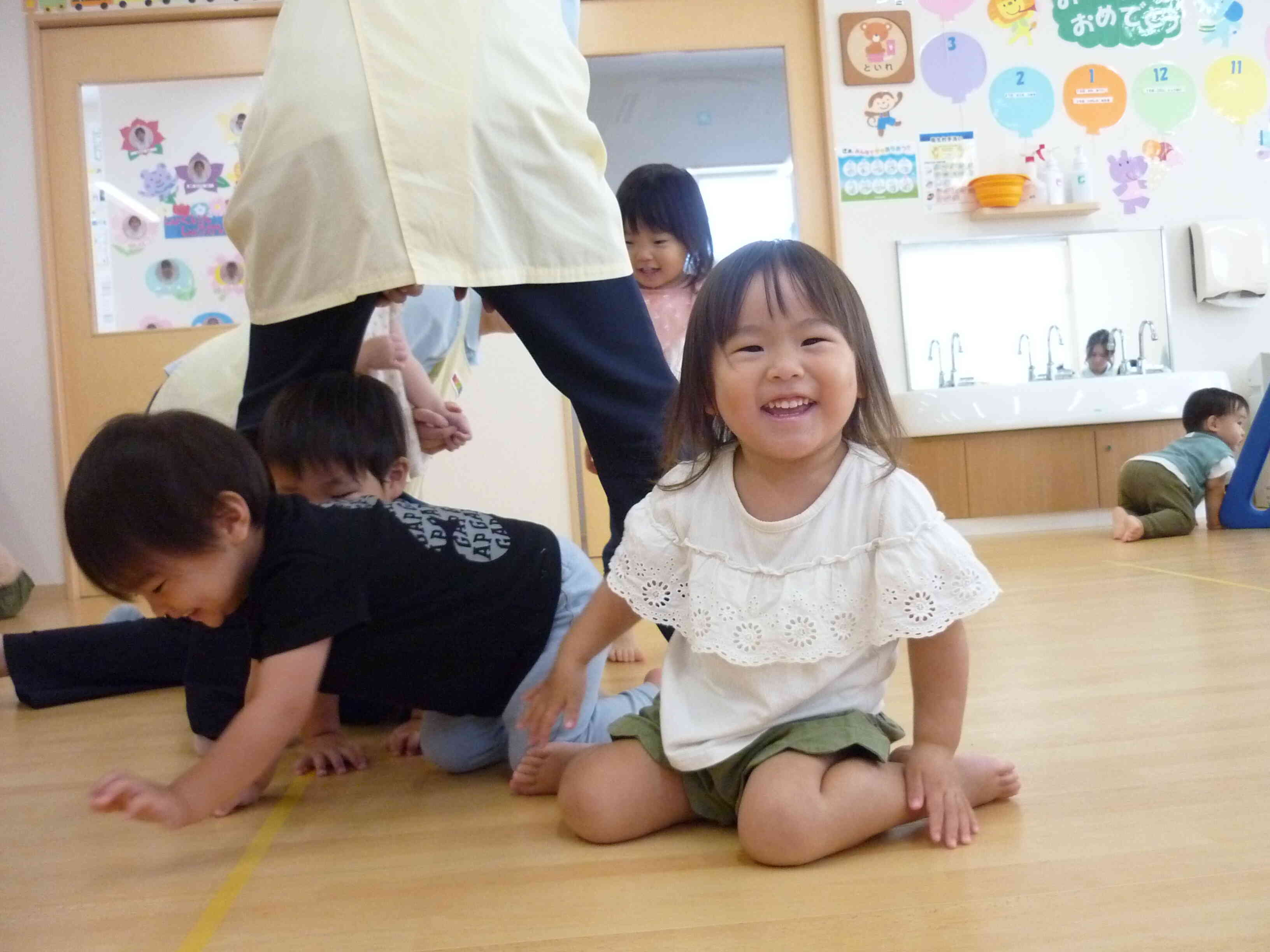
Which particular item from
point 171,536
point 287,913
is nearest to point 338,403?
point 171,536

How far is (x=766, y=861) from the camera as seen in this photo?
2.71ft

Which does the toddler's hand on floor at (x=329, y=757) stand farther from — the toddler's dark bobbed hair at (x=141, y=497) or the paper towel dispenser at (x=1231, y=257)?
the paper towel dispenser at (x=1231, y=257)

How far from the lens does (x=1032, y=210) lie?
398 cm

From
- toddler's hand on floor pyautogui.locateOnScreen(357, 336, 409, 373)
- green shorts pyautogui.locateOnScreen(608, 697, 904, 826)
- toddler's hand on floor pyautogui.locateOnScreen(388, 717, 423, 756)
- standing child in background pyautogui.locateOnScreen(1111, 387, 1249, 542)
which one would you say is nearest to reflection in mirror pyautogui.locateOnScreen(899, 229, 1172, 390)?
standing child in background pyautogui.locateOnScreen(1111, 387, 1249, 542)

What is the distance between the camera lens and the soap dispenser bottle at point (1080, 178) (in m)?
4.00

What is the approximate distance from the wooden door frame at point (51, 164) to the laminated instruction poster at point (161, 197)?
8 centimetres

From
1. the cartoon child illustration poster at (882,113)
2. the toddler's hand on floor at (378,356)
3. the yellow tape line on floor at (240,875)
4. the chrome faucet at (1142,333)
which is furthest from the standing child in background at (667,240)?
the chrome faucet at (1142,333)

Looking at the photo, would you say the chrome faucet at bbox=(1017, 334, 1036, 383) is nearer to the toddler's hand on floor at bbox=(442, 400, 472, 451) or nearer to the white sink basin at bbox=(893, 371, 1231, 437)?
the white sink basin at bbox=(893, 371, 1231, 437)

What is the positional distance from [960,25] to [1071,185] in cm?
67

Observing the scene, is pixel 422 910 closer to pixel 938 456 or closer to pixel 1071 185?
pixel 938 456

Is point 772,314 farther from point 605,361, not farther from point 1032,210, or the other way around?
point 1032,210

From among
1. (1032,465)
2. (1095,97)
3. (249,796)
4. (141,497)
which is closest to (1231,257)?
(1095,97)

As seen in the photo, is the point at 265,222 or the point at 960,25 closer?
the point at 265,222

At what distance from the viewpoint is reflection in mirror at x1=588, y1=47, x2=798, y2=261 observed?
164 inches
